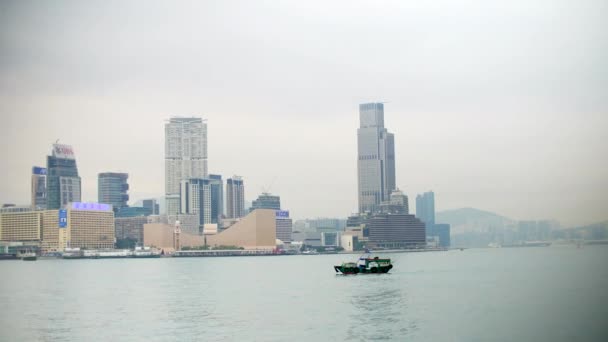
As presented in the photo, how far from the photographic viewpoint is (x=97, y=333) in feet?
133

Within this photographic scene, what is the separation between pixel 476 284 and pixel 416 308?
837 inches

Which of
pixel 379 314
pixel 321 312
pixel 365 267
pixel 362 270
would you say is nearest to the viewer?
pixel 379 314

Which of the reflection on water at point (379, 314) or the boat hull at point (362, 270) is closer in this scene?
the reflection on water at point (379, 314)

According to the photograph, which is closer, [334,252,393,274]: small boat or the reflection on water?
the reflection on water

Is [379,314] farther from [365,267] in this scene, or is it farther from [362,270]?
[365,267]

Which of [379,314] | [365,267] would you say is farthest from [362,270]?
[379,314]

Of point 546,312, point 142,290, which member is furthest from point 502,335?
point 142,290

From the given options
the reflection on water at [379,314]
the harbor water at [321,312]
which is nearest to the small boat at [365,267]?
the harbor water at [321,312]

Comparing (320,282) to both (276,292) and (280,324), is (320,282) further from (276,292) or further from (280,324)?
(280,324)

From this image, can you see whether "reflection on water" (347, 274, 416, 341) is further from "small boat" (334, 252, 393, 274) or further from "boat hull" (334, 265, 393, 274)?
"small boat" (334, 252, 393, 274)

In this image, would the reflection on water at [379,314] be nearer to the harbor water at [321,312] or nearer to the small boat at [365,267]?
the harbor water at [321,312]

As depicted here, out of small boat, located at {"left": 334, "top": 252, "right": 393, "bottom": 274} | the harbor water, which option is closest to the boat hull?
small boat, located at {"left": 334, "top": 252, "right": 393, "bottom": 274}

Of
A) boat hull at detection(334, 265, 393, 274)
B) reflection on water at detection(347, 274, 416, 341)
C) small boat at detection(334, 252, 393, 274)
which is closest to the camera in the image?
Answer: reflection on water at detection(347, 274, 416, 341)

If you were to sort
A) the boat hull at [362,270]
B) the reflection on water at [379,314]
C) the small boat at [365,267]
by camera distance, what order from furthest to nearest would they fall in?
the small boat at [365,267], the boat hull at [362,270], the reflection on water at [379,314]
